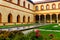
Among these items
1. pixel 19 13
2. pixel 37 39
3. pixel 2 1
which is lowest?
pixel 37 39

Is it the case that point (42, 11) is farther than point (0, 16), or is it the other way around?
point (42, 11)

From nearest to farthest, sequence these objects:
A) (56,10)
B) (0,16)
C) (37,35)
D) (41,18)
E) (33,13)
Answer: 1. (37,35)
2. (0,16)
3. (56,10)
4. (33,13)
5. (41,18)

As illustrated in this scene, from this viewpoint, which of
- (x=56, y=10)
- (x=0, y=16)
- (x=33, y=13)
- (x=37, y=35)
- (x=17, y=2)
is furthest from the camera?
(x=33, y=13)

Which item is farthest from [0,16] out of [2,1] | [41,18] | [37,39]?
[41,18]

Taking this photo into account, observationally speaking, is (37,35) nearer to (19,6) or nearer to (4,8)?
(4,8)

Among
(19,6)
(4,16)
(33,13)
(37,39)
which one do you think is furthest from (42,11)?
(37,39)

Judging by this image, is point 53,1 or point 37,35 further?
point 53,1

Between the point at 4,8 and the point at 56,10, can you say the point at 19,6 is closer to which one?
the point at 4,8

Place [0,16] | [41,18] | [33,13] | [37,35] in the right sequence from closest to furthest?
[37,35]
[0,16]
[33,13]
[41,18]

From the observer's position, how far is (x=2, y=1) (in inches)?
1032

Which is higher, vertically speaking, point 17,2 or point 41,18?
point 17,2

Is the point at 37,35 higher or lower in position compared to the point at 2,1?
lower

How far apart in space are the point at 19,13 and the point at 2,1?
30.6 ft

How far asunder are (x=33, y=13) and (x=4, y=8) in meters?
22.3
